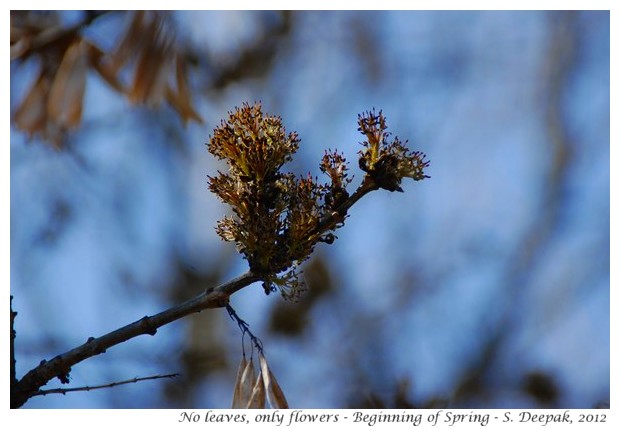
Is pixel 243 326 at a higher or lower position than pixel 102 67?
lower

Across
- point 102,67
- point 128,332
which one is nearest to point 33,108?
point 102,67

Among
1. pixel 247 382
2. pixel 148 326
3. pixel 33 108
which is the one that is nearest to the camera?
pixel 148 326

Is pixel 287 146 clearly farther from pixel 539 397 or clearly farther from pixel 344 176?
pixel 539 397

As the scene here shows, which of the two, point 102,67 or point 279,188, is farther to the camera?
point 102,67

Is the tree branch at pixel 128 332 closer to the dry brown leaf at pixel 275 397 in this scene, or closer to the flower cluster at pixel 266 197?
the flower cluster at pixel 266 197

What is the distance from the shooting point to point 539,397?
435 cm

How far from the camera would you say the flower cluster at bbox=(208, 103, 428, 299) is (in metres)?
1.31

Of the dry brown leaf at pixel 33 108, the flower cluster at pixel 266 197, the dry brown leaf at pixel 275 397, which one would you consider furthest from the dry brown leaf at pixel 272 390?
the dry brown leaf at pixel 33 108

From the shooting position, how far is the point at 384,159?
133cm

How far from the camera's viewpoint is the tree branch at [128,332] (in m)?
1.27

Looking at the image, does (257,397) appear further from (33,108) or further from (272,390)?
(33,108)

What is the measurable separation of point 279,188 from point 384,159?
19cm

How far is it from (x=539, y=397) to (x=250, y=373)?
132 inches

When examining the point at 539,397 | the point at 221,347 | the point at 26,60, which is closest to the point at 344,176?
the point at 26,60
